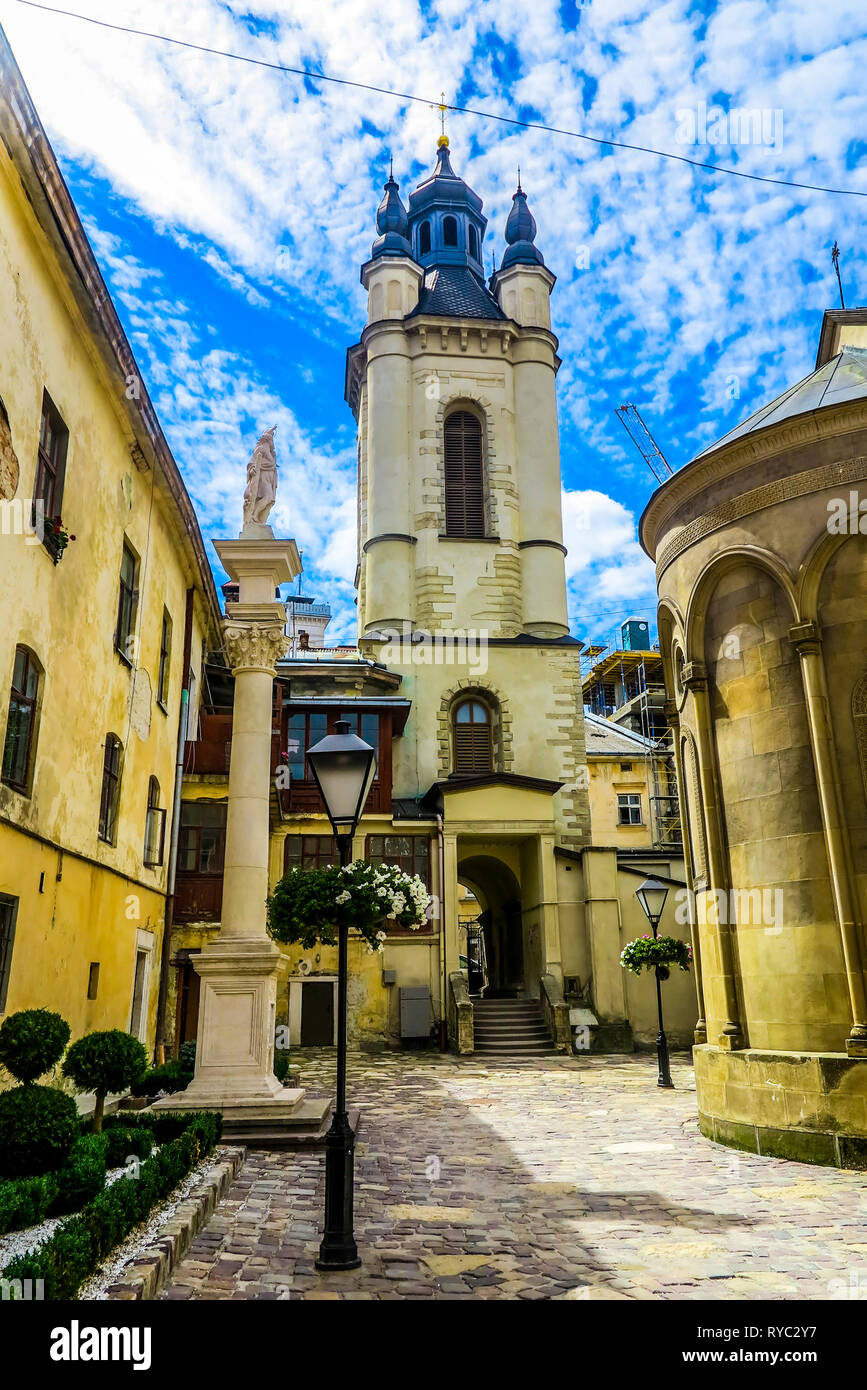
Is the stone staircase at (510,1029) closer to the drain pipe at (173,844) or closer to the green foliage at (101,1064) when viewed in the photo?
the drain pipe at (173,844)

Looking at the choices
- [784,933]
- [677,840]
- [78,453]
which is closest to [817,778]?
[784,933]

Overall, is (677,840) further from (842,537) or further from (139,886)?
(842,537)

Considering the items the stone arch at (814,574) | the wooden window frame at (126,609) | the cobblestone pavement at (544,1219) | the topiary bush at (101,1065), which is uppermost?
the wooden window frame at (126,609)

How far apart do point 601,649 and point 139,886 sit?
52.2 m

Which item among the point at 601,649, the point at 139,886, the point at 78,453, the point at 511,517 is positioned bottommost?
the point at 139,886

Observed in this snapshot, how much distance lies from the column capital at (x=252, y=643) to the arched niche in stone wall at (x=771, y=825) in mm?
6190

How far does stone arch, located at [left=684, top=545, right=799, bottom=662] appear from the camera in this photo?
1205cm

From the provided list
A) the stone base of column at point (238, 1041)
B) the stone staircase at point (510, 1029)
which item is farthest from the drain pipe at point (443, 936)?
the stone base of column at point (238, 1041)

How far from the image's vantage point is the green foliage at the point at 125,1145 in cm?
889

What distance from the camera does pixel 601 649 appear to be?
220ft

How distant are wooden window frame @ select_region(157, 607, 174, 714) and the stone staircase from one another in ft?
43.2

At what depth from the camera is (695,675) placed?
13.2 m

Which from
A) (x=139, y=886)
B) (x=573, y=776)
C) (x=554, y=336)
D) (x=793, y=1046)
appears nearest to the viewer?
(x=793, y=1046)

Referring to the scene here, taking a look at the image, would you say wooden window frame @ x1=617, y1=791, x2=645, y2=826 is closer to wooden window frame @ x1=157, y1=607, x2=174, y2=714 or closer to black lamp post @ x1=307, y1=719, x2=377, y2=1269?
wooden window frame @ x1=157, y1=607, x2=174, y2=714
